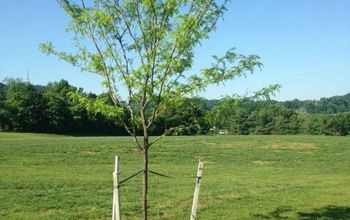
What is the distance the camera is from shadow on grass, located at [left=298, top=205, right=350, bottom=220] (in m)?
12.8

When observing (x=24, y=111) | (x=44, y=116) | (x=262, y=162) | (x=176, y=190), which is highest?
(x=24, y=111)

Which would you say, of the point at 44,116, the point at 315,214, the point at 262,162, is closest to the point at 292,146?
the point at 262,162

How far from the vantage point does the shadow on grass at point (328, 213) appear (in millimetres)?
12805

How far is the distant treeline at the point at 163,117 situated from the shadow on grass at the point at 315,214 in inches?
108

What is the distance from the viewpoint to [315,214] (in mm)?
13125

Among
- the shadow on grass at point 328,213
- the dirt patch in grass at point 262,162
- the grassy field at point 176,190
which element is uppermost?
the dirt patch in grass at point 262,162

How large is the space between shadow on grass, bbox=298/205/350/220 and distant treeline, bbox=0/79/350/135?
123 inches

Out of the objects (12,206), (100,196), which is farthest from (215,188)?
(12,206)

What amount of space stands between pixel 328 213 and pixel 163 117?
6.88m

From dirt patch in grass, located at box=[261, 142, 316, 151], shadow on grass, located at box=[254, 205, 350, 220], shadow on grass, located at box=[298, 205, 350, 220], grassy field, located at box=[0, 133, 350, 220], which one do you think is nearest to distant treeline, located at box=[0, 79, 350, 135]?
grassy field, located at box=[0, 133, 350, 220]

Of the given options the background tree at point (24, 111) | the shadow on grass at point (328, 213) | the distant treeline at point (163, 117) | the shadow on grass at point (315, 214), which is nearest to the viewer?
the distant treeline at point (163, 117)

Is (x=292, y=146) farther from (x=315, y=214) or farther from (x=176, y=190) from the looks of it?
(x=315, y=214)

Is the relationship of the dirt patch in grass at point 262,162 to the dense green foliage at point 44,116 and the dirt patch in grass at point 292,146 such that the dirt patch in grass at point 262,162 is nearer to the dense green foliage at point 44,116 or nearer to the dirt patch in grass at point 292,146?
the dirt patch in grass at point 292,146

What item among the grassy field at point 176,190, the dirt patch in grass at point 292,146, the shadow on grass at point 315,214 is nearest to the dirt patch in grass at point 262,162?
the grassy field at point 176,190
